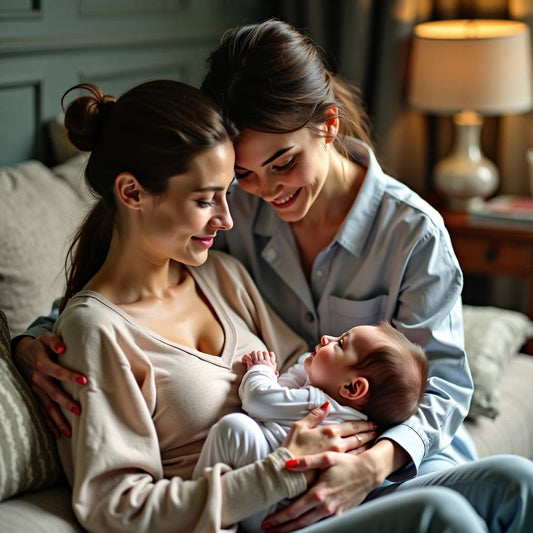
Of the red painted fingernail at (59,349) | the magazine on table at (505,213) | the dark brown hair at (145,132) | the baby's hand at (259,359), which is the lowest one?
the magazine on table at (505,213)

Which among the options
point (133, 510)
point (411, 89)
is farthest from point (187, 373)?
point (411, 89)

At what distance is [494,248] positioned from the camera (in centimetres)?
296

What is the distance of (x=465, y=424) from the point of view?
2174 millimetres

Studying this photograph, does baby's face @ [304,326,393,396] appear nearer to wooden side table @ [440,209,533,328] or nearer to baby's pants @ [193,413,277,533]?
baby's pants @ [193,413,277,533]

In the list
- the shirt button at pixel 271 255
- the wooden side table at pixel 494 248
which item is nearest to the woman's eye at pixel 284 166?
the shirt button at pixel 271 255

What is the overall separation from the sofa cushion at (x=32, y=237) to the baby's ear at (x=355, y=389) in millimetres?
723

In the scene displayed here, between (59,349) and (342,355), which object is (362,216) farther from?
(59,349)

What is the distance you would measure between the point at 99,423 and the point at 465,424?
44.4 inches

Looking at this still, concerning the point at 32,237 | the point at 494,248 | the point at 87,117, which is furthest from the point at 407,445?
the point at 494,248

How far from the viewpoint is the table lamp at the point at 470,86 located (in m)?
2.99

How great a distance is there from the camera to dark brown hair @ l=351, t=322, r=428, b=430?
60.2 inches

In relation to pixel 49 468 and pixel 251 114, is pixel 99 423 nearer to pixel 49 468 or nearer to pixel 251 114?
pixel 49 468

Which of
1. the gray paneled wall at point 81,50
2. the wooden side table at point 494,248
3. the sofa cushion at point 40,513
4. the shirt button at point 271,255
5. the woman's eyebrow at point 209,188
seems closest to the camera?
the sofa cushion at point 40,513

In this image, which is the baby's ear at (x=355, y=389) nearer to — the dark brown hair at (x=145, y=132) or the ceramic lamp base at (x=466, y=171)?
the dark brown hair at (x=145, y=132)
